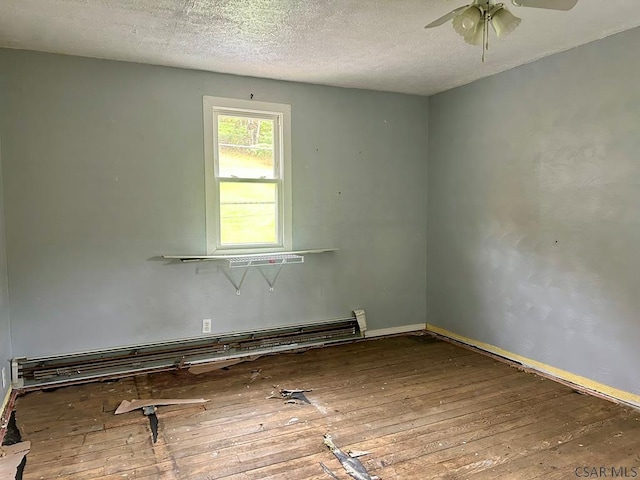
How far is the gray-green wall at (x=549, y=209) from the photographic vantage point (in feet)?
9.53

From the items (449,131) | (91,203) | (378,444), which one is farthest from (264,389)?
(449,131)

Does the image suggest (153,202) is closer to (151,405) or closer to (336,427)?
(151,405)

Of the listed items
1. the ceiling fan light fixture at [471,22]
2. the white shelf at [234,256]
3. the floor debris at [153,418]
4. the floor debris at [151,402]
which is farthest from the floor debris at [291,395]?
the ceiling fan light fixture at [471,22]

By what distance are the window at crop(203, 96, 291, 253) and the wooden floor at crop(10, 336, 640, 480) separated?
1.15m

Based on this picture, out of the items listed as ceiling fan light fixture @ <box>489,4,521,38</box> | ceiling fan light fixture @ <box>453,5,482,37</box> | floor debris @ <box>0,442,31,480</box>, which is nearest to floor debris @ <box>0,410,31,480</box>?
floor debris @ <box>0,442,31,480</box>

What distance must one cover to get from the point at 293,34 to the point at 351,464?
2611mm

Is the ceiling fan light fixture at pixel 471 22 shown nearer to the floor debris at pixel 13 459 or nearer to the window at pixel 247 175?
the window at pixel 247 175

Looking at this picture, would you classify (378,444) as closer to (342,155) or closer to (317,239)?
(317,239)

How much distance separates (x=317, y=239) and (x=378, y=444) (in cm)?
214

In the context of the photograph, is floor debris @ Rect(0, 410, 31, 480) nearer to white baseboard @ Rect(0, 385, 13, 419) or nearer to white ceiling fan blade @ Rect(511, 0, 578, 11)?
white baseboard @ Rect(0, 385, 13, 419)

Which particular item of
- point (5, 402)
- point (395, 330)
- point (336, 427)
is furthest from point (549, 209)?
point (5, 402)

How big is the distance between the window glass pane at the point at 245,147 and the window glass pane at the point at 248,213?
0.38 feet

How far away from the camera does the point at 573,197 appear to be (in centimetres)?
319

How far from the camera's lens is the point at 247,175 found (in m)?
3.89
